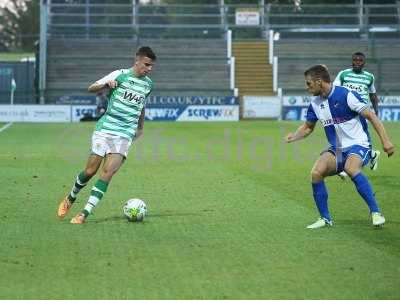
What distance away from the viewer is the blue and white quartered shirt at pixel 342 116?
36.6 feet

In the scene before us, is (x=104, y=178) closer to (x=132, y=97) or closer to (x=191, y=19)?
(x=132, y=97)

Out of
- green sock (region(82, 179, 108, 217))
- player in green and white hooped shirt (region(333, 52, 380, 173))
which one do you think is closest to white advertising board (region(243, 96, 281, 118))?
player in green and white hooped shirt (region(333, 52, 380, 173))

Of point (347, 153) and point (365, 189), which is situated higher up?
A: point (347, 153)

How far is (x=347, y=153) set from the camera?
37.0ft

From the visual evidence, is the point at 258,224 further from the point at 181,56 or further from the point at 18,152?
the point at 181,56

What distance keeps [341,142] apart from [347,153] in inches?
5.9

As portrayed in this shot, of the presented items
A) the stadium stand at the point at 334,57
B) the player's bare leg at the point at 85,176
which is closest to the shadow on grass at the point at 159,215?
the player's bare leg at the point at 85,176

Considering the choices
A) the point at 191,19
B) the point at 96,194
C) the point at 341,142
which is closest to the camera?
the point at 341,142

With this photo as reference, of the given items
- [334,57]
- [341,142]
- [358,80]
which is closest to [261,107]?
[334,57]

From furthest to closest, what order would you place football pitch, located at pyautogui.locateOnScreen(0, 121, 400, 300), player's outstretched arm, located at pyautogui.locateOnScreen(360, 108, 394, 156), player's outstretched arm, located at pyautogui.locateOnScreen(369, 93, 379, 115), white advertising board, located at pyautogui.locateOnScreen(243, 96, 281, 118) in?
white advertising board, located at pyautogui.locateOnScreen(243, 96, 281, 118) → player's outstretched arm, located at pyautogui.locateOnScreen(369, 93, 379, 115) → player's outstretched arm, located at pyautogui.locateOnScreen(360, 108, 394, 156) → football pitch, located at pyautogui.locateOnScreen(0, 121, 400, 300)

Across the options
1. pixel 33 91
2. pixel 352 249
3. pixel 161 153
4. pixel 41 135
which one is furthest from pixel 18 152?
pixel 33 91

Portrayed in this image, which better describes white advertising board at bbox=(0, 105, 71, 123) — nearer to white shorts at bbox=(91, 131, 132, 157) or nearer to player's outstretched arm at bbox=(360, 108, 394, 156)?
white shorts at bbox=(91, 131, 132, 157)

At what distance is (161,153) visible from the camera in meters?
23.3

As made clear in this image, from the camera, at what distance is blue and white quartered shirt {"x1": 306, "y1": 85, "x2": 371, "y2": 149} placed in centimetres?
1116
